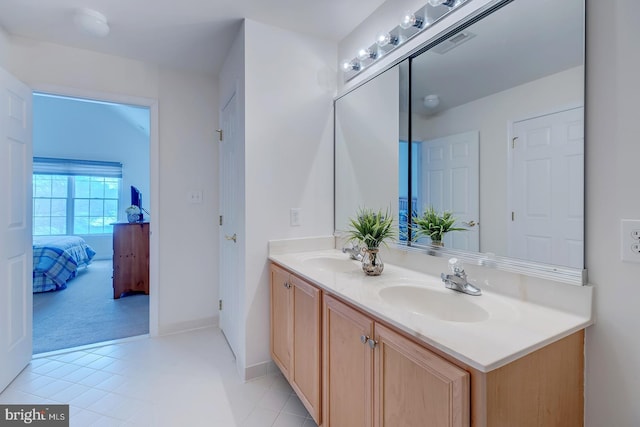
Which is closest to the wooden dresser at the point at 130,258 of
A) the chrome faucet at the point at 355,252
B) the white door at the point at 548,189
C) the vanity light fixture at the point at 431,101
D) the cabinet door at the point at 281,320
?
the cabinet door at the point at 281,320

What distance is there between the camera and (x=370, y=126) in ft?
6.28

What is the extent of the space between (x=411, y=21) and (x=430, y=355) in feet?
5.12

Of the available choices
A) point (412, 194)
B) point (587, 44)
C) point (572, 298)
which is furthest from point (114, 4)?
point (572, 298)

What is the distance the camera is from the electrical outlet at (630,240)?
0.84 m

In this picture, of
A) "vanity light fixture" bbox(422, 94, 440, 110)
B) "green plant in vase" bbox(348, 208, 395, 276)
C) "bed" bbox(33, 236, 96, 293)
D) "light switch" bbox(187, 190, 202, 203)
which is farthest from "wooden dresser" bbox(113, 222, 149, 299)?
"vanity light fixture" bbox(422, 94, 440, 110)

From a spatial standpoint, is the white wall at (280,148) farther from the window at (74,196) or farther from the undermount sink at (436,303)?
the window at (74,196)

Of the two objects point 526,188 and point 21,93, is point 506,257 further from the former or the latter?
point 21,93

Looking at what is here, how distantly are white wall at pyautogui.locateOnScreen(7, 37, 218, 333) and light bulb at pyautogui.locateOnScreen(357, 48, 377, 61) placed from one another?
151cm

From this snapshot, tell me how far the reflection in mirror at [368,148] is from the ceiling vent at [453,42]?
0.94ft

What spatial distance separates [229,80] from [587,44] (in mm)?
2129

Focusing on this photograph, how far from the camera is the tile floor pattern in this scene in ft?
5.14

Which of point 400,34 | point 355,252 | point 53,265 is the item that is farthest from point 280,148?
point 53,265

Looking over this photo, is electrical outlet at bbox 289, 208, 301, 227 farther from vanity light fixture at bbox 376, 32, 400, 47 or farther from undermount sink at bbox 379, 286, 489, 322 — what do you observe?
vanity light fixture at bbox 376, 32, 400, 47

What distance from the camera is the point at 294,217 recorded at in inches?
79.9
